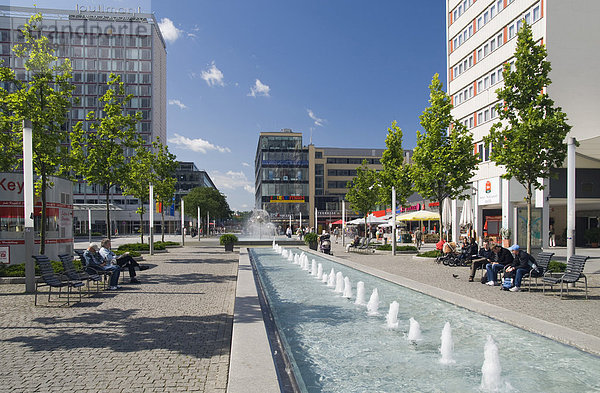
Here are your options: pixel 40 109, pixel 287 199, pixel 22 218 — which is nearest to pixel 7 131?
pixel 40 109

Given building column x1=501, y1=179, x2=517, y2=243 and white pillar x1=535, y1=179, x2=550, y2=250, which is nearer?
white pillar x1=535, y1=179, x2=550, y2=250

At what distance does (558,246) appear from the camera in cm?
3466

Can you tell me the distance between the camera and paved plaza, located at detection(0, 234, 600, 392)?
508cm

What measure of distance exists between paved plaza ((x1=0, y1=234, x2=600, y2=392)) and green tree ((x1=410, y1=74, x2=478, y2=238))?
35.2 feet

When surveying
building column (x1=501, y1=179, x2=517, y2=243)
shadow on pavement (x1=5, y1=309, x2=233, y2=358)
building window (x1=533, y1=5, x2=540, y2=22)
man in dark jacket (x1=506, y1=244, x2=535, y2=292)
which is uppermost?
building window (x1=533, y1=5, x2=540, y2=22)

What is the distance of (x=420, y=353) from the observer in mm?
6508

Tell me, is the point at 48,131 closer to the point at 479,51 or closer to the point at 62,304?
the point at 62,304

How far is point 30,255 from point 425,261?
1676cm

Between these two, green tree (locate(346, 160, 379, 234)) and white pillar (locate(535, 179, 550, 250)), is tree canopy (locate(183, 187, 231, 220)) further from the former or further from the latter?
white pillar (locate(535, 179, 550, 250))

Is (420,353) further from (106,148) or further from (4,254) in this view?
(106,148)

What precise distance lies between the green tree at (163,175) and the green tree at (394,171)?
15.7 meters

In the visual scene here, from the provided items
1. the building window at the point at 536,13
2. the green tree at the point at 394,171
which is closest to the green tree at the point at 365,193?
the green tree at the point at 394,171

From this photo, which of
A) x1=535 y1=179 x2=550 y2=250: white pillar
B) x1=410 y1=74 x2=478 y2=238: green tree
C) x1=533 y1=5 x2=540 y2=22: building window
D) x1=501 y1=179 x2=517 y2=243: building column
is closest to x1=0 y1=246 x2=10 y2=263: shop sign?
x1=410 y1=74 x2=478 y2=238: green tree

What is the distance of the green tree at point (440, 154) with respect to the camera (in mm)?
23172
